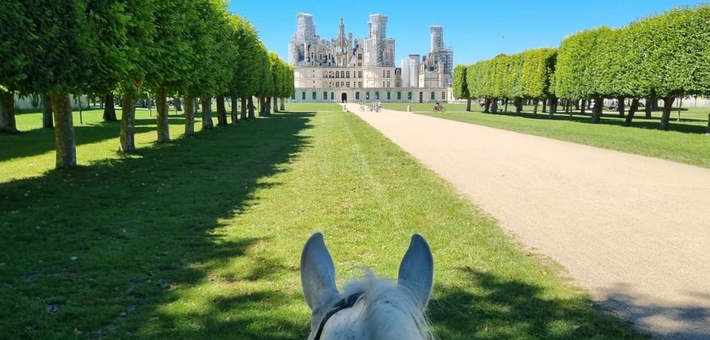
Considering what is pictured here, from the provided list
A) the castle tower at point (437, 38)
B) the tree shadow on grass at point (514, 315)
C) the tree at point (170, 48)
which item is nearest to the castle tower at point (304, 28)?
the castle tower at point (437, 38)

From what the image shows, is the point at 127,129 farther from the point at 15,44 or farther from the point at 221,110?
the point at 221,110

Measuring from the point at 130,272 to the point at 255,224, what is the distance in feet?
7.82

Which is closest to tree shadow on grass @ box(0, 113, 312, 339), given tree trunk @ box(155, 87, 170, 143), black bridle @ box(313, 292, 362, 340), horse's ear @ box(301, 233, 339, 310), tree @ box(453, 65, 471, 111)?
horse's ear @ box(301, 233, 339, 310)

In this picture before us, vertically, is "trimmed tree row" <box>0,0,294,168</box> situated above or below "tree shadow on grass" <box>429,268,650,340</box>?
above

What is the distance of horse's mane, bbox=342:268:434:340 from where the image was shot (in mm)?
1090

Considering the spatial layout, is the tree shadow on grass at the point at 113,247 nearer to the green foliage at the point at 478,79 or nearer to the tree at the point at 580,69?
the tree at the point at 580,69

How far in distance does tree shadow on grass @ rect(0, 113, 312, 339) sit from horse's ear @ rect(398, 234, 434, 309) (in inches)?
109

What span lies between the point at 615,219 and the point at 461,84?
64170 millimetres

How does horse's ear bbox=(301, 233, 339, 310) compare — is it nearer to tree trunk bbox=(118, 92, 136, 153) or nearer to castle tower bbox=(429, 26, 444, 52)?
tree trunk bbox=(118, 92, 136, 153)

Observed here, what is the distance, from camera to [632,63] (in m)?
29.3

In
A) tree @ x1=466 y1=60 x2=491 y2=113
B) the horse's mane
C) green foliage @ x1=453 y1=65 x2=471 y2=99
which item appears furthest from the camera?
green foliage @ x1=453 y1=65 x2=471 y2=99

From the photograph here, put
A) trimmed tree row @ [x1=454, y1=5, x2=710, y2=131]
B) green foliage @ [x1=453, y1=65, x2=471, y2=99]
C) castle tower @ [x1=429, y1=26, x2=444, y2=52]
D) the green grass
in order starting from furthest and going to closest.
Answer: castle tower @ [x1=429, y1=26, x2=444, y2=52] → green foliage @ [x1=453, y1=65, x2=471, y2=99] → trimmed tree row @ [x1=454, y1=5, x2=710, y2=131] → the green grass

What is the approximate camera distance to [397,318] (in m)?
1.12

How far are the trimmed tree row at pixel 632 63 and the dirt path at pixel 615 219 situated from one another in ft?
43.8
